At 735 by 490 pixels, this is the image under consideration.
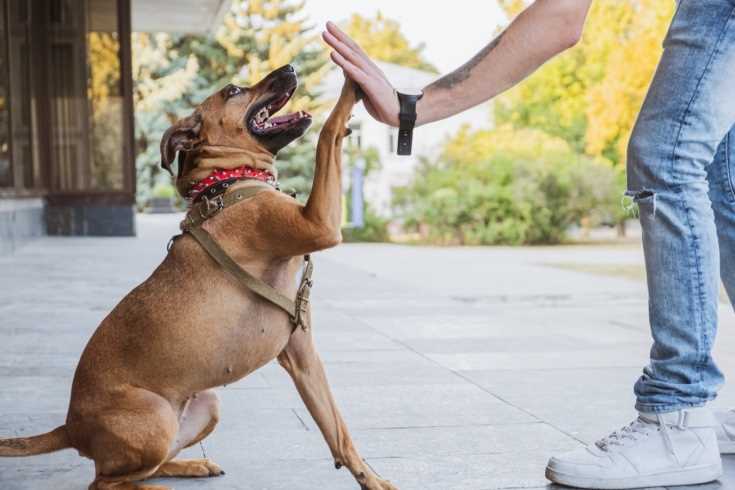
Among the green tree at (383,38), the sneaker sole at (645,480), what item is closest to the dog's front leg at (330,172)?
the sneaker sole at (645,480)

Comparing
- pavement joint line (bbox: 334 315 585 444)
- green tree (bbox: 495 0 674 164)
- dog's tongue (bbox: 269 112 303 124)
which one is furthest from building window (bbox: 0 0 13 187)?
green tree (bbox: 495 0 674 164)

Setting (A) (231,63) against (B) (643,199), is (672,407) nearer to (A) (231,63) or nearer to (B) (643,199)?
(B) (643,199)

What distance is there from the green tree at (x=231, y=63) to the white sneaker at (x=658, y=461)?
3054 centimetres

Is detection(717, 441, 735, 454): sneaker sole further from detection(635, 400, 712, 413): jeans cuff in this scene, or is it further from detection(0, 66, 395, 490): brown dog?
detection(0, 66, 395, 490): brown dog

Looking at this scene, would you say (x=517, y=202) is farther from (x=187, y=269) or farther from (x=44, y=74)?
(x=187, y=269)

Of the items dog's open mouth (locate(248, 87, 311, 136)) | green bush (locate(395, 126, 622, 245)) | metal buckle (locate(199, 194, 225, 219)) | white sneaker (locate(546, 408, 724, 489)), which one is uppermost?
dog's open mouth (locate(248, 87, 311, 136))

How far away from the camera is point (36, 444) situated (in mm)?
2881

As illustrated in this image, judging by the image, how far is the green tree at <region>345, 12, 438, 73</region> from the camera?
2525 inches

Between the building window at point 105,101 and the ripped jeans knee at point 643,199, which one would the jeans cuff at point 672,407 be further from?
the building window at point 105,101

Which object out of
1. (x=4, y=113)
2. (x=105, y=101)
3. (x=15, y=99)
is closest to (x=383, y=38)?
(x=105, y=101)

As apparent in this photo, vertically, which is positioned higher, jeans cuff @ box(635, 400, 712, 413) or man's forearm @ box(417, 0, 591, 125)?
man's forearm @ box(417, 0, 591, 125)

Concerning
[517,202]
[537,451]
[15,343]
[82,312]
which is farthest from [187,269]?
[517,202]

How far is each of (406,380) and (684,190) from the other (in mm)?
2192

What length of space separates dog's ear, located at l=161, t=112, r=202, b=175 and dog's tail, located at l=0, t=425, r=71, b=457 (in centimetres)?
88
